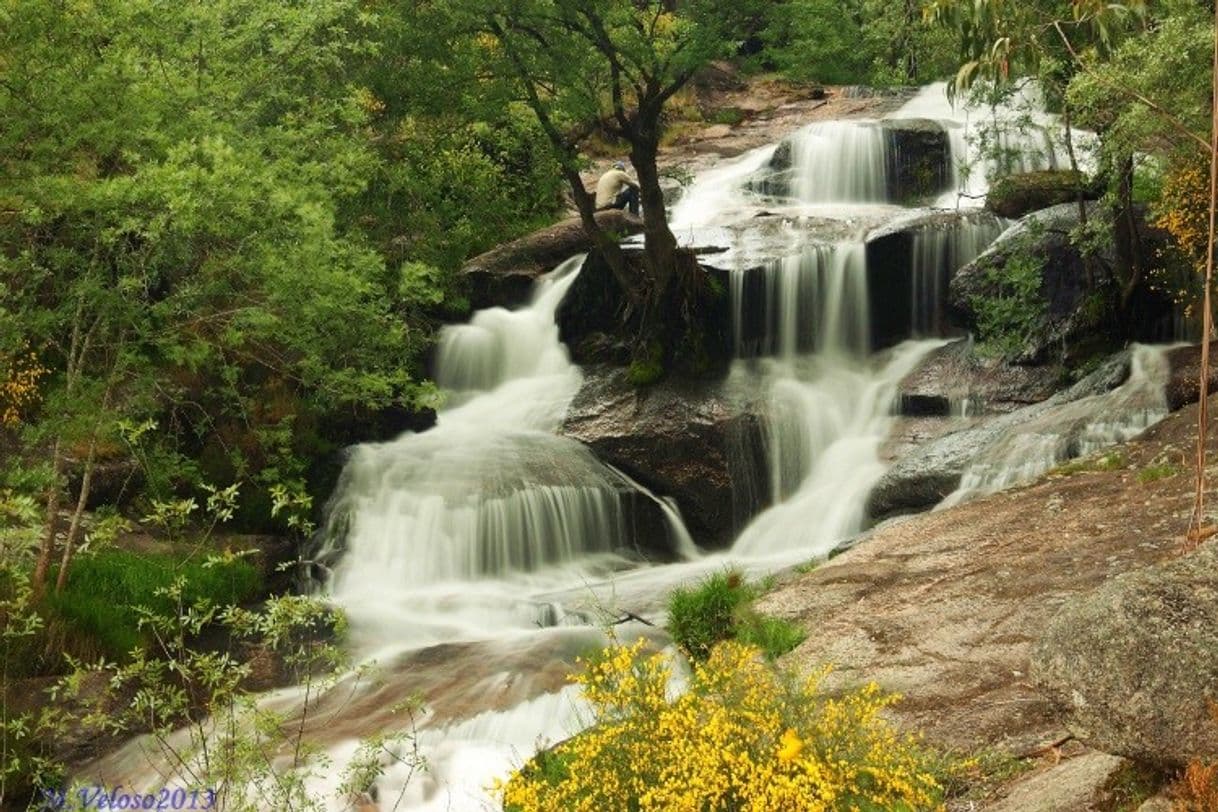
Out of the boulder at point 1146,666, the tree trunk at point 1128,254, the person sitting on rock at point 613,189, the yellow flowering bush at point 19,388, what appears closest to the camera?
the boulder at point 1146,666

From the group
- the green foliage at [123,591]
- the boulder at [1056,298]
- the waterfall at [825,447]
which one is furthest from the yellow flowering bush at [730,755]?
the boulder at [1056,298]

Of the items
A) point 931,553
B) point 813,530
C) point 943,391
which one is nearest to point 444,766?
point 931,553

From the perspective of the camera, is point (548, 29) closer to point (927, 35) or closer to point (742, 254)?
point (742, 254)

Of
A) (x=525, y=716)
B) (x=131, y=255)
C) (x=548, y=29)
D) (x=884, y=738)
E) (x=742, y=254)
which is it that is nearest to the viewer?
(x=884, y=738)

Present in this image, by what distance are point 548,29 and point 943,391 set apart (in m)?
7.96

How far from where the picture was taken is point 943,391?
1664 cm

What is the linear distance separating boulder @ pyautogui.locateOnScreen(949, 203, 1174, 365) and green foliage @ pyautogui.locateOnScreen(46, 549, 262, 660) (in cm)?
1110

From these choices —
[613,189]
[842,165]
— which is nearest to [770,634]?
[613,189]

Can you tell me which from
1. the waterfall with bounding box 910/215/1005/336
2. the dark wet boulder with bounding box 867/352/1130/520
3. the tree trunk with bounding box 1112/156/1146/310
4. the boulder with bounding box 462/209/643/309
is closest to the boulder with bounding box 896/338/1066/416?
the waterfall with bounding box 910/215/1005/336

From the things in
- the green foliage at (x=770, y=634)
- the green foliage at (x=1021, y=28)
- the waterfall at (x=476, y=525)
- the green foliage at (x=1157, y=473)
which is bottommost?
the waterfall at (x=476, y=525)

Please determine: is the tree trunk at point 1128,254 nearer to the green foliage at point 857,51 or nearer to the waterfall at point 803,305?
the waterfall at point 803,305

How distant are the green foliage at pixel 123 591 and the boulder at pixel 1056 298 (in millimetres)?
11098

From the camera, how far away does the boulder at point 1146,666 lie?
11.9 ft

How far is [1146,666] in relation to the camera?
3.69 meters
